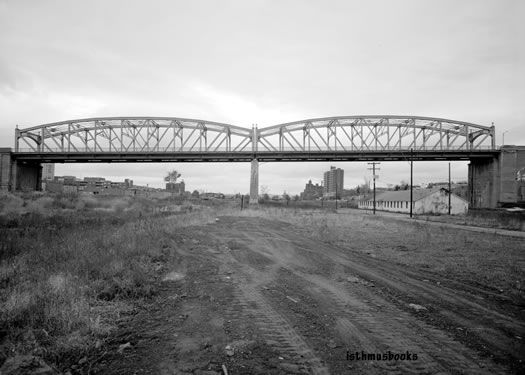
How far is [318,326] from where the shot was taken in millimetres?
4992

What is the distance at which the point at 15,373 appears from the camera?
3.40 metres

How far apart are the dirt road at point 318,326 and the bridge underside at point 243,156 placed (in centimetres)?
5128

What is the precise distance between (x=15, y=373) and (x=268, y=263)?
24.4ft

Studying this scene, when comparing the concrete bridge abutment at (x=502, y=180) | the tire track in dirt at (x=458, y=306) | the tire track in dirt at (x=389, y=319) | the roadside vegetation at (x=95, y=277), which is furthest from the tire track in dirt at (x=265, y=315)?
the concrete bridge abutment at (x=502, y=180)

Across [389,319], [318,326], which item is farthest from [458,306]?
[318,326]

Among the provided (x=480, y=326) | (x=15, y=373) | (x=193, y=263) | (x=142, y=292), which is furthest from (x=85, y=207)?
(x=480, y=326)

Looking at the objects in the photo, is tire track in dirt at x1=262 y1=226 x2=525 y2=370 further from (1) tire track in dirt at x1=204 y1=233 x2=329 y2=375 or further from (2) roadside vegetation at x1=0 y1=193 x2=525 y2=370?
(1) tire track in dirt at x1=204 y1=233 x2=329 y2=375

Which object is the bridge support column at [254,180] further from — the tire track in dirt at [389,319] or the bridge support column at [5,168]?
the bridge support column at [5,168]

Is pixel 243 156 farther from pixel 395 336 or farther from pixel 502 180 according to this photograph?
pixel 395 336

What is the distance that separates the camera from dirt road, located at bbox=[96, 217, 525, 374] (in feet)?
12.6

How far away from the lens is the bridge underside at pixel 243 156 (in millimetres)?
Result: 58344

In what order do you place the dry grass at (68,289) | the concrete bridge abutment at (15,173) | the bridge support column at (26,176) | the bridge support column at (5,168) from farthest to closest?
1. the bridge support column at (26,176)
2. the concrete bridge abutment at (15,173)
3. the bridge support column at (5,168)
4. the dry grass at (68,289)

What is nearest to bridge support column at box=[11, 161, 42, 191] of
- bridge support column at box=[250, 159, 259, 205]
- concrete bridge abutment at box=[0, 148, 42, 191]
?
concrete bridge abutment at box=[0, 148, 42, 191]

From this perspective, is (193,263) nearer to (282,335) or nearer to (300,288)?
→ (300,288)
